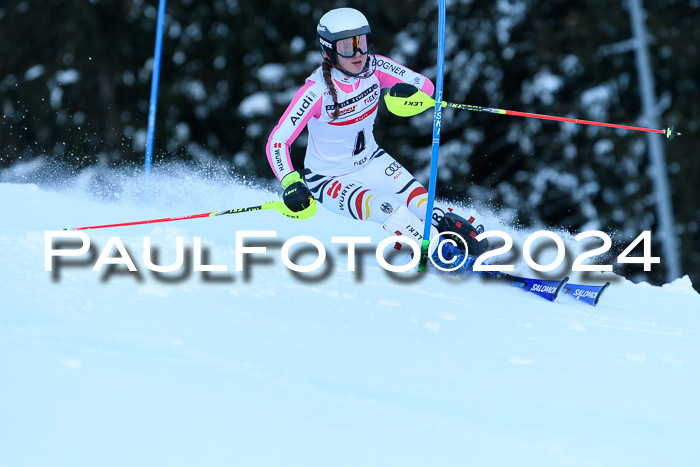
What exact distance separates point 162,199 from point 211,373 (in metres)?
3.81

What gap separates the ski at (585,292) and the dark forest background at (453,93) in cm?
759

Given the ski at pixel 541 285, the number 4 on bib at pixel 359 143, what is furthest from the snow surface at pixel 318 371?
the number 4 on bib at pixel 359 143

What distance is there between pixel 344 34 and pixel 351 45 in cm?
8

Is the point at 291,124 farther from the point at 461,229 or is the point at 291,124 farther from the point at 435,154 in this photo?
the point at 461,229

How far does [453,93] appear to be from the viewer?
13156mm

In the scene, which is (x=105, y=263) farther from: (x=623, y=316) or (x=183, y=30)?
(x=183, y=30)

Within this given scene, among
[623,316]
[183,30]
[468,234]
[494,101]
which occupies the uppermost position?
[183,30]

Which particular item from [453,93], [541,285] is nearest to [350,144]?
[541,285]

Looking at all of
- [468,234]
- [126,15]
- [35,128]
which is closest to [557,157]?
[126,15]

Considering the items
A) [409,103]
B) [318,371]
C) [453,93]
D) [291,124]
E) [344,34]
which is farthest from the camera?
[453,93]

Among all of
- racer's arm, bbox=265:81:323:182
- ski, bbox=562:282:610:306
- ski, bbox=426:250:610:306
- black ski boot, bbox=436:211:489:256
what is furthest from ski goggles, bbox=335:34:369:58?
ski, bbox=562:282:610:306

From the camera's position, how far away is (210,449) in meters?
2.45

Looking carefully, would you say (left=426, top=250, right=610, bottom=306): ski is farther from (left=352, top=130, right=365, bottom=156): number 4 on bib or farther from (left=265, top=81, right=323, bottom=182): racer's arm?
(left=265, top=81, right=323, bottom=182): racer's arm

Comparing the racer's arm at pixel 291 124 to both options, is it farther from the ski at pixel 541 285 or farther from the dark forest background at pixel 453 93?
the dark forest background at pixel 453 93
